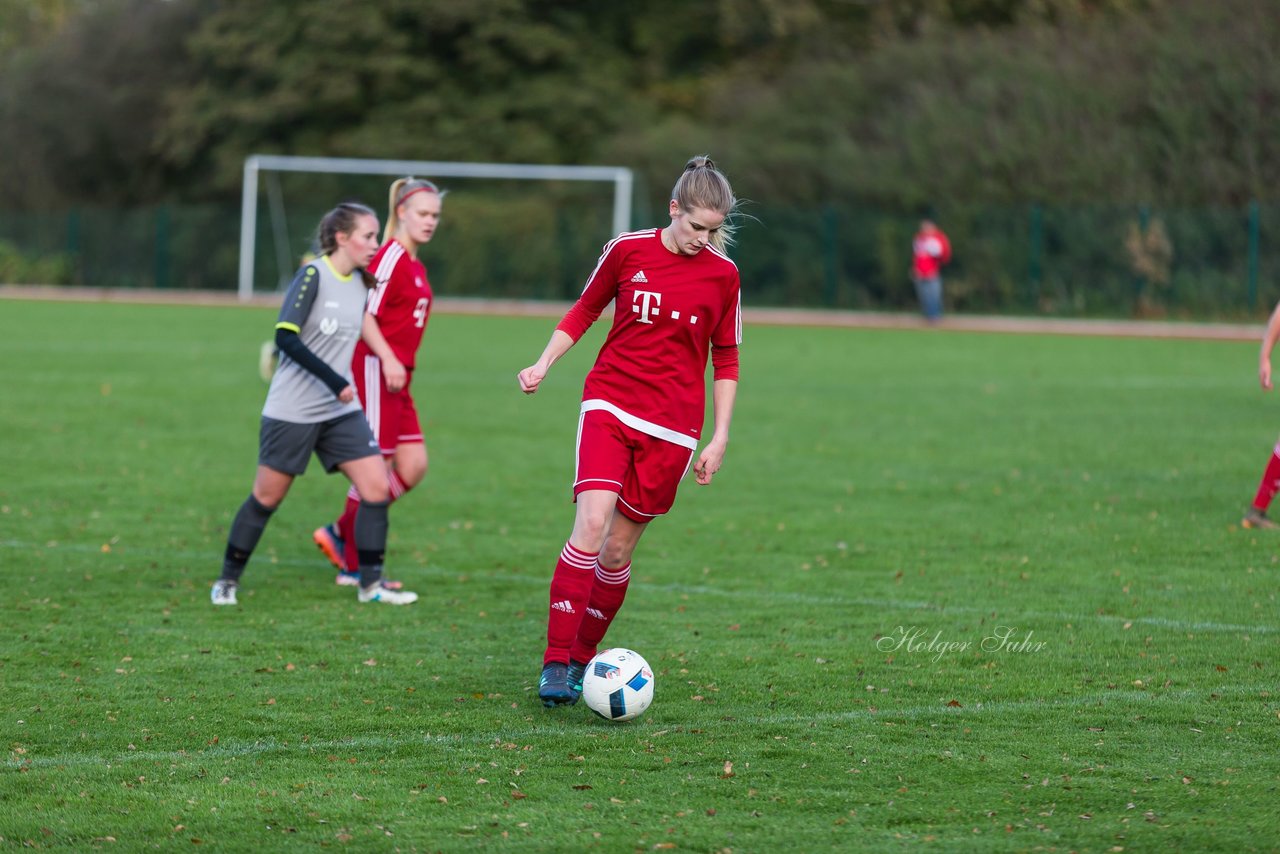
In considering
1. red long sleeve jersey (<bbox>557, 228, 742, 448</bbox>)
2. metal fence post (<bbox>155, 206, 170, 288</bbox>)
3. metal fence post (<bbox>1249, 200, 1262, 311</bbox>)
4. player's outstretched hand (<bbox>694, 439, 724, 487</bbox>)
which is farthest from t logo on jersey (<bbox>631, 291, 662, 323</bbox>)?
metal fence post (<bbox>155, 206, 170, 288</bbox>)

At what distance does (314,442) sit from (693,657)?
87.4 inches

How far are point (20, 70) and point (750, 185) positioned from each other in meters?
27.1

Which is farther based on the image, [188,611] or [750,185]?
[750,185]

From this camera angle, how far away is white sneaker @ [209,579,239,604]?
7.45m

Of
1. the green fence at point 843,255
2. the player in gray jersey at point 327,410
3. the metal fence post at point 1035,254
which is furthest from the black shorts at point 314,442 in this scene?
Answer: the metal fence post at point 1035,254

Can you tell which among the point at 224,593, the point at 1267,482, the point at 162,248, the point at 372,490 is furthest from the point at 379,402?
the point at 162,248

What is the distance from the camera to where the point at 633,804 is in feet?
15.0

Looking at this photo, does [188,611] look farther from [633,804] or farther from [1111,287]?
[1111,287]

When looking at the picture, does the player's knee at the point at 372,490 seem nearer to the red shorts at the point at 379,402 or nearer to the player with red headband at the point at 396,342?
the player with red headband at the point at 396,342

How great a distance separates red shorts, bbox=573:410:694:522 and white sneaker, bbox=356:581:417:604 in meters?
2.22

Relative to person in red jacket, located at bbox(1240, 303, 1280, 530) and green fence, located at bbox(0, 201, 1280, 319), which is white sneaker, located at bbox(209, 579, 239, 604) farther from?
green fence, located at bbox(0, 201, 1280, 319)

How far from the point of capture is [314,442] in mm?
7453

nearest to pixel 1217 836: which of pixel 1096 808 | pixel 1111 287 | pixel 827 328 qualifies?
pixel 1096 808

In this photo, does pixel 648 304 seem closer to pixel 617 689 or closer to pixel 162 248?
pixel 617 689
